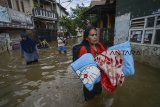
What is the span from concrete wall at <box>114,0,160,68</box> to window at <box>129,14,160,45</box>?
181 mm

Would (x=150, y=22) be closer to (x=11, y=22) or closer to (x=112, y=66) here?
(x=112, y=66)

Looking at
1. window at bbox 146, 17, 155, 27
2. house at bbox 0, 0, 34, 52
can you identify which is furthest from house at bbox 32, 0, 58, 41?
window at bbox 146, 17, 155, 27

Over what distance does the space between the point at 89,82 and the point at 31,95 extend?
8.23 feet

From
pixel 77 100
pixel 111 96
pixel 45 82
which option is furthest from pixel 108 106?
pixel 45 82

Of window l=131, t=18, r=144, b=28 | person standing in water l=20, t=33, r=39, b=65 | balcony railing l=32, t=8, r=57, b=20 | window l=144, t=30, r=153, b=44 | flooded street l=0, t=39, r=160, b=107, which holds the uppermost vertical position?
balcony railing l=32, t=8, r=57, b=20

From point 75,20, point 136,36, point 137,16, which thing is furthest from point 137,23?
point 75,20

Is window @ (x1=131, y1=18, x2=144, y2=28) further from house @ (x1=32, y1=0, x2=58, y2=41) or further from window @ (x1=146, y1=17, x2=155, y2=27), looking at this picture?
house @ (x1=32, y1=0, x2=58, y2=41)

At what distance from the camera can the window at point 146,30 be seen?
5.90 metres

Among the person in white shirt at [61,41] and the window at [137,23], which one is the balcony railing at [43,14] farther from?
the window at [137,23]

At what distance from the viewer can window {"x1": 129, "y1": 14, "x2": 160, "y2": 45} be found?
5898mm

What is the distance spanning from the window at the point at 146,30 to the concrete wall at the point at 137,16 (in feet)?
0.59

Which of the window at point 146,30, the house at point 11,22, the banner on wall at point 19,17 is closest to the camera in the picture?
the window at point 146,30

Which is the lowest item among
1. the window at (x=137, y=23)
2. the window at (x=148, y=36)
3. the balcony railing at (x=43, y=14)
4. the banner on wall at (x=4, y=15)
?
the window at (x=148, y=36)

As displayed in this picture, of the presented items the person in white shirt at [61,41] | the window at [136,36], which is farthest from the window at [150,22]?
the person in white shirt at [61,41]
